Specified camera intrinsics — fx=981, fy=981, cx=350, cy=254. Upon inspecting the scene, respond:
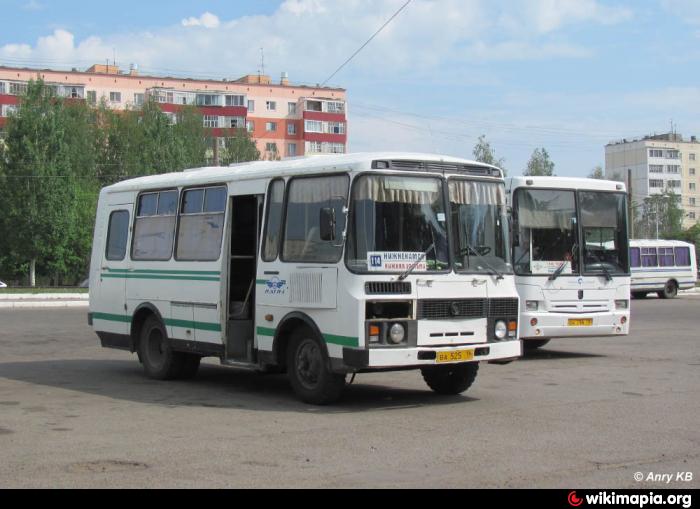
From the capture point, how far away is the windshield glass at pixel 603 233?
57.8 feet

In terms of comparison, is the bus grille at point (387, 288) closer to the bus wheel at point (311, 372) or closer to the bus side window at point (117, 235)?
the bus wheel at point (311, 372)

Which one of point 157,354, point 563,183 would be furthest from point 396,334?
point 563,183

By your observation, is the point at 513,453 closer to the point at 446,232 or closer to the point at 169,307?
the point at 446,232

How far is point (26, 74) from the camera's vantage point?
9388 centimetres

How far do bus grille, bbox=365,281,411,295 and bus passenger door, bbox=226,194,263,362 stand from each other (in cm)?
244

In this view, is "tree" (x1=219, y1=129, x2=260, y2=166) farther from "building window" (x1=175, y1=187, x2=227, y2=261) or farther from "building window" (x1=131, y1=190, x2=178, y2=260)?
"building window" (x1=175, y1=187, x2=227, y2=261)

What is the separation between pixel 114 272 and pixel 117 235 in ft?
1.97

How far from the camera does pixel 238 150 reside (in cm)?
8256


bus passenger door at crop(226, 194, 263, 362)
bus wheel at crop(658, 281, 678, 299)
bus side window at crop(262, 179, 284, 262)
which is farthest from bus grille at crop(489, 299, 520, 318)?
bus wheel at crop(658, 281, 678, 299)

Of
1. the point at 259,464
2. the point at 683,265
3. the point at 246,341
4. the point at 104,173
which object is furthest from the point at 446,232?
the point at 104,173

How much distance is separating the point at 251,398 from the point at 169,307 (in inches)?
90.4

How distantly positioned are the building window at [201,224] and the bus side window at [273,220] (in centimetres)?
108

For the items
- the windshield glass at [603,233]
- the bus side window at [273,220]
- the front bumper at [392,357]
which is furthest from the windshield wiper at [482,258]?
the windshield glass at [603,233]

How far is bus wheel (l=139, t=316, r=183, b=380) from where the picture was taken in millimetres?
13945
